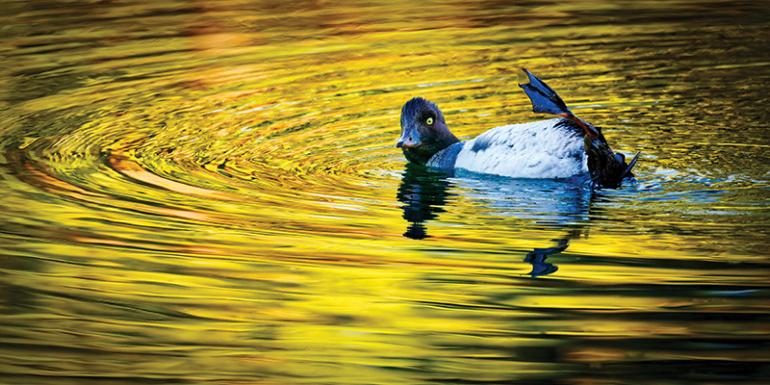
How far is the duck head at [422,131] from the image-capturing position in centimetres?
950

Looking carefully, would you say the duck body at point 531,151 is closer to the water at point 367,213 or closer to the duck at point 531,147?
the duck at point 531,147

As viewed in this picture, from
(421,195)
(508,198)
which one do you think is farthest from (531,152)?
(421,195)

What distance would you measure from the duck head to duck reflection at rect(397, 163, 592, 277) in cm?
12

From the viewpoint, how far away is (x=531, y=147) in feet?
28.6

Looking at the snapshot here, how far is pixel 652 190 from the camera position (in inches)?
330

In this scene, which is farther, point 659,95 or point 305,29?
point 305,29

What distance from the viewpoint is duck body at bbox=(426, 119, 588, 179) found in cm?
854

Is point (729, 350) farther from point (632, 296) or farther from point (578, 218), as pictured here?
point (578, 218)

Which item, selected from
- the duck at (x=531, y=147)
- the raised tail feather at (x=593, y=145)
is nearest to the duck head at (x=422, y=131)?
the duck at (x=531, y=147)

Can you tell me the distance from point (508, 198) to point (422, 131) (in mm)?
1410

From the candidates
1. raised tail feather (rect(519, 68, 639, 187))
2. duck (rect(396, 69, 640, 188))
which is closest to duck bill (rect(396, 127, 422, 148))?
duck (rect(396, 69, 640, 188))

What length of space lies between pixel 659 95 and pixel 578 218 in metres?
3.52

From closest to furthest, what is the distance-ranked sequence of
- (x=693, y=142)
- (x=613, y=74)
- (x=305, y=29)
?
(x=693, y=142) < (x=613, y=74) < (x=305, y=29)

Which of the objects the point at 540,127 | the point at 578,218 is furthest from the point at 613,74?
the point at 578,218
